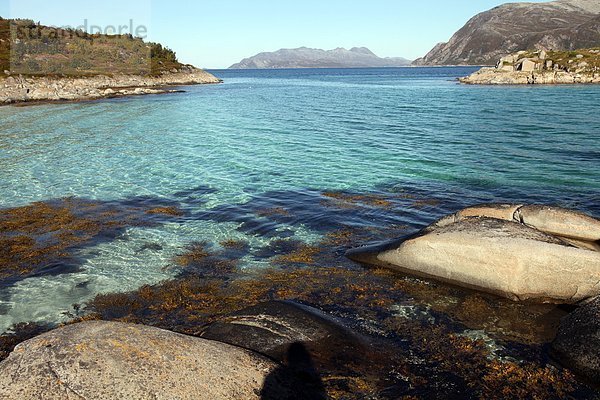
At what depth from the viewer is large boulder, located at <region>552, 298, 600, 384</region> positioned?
311 inches

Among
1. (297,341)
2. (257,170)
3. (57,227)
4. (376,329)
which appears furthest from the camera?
(257,170)

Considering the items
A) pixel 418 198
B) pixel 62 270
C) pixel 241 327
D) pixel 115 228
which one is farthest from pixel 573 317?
pixel 115 228

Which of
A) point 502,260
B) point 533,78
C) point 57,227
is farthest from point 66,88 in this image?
point 533,78

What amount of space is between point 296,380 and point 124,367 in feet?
9.22

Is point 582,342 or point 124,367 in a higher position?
point 124,367

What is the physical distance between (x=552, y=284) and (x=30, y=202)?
20613mm

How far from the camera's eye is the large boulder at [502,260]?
10.4 metres

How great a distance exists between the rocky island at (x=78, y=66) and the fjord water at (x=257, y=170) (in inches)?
1065

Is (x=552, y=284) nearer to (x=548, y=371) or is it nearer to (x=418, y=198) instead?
(x=548, y=371)

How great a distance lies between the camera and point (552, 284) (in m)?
10.4

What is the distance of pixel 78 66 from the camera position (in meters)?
101

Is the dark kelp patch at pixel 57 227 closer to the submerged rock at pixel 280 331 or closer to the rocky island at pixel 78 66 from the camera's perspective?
the submerged rock at pixel 280 331

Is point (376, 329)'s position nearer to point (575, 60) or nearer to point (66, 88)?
point (66, 88)

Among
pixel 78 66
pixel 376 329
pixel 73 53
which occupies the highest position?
pixel 73 53
